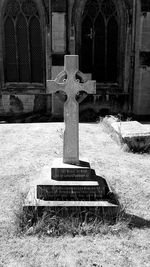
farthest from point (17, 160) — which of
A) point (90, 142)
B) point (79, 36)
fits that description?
point (79, 36)

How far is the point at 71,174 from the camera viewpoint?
4125 mm

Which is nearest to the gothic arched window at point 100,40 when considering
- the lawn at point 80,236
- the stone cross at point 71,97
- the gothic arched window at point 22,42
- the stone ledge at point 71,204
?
the gothic arched window at point 22,42

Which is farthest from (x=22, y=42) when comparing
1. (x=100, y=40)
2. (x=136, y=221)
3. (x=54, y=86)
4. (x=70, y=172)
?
(x=136, y=221)

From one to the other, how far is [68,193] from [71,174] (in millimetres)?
295

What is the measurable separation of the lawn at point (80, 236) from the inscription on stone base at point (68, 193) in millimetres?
461

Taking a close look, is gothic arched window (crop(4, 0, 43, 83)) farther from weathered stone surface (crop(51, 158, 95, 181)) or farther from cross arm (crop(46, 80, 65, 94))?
weathered stone surface (crop(51, 158, 95, 181))

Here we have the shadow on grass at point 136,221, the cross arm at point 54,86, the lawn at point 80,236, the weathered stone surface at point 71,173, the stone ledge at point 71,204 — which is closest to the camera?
the lawn at point 80,236

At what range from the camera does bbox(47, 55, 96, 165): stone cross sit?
4238 mm

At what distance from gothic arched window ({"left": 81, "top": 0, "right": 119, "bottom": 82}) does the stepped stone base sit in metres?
7.75

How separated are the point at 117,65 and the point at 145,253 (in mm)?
8996

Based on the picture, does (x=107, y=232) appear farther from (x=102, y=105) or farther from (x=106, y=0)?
(x=106, y=0)

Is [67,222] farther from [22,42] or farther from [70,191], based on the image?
[22,42]

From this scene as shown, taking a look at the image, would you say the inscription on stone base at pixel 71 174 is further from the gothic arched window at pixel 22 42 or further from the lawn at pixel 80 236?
the gothic arched window at pixel 22 42

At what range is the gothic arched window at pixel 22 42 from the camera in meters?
10.8
